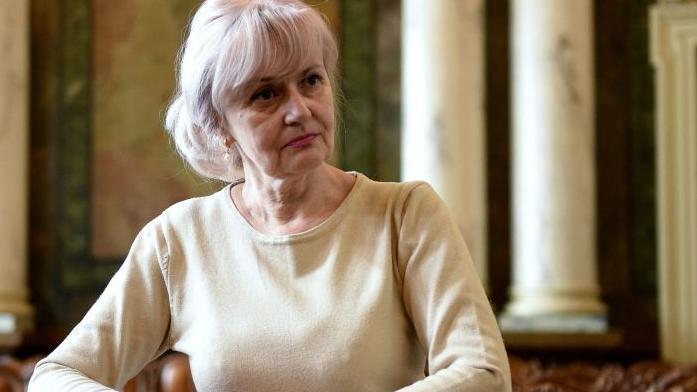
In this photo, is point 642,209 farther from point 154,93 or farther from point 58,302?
point 58,302

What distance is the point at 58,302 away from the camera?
10.3 m

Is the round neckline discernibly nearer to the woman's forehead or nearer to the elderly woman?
the elderly woman

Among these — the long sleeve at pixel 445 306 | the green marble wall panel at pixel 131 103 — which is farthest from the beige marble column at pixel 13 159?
the long sleeve at pixel 445 306

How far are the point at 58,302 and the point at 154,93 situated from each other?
1.89 m

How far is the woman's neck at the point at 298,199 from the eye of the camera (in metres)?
2.49

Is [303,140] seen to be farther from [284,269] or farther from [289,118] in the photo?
[284,269]

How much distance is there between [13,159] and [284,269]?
24.9ft

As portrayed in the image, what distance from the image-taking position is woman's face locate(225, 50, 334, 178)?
92.4 inches

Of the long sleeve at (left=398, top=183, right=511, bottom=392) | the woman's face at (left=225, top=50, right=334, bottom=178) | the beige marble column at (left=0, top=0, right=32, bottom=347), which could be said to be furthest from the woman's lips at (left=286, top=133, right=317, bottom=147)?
the beige marble column at (left=0, top=0, right=32, bottom=347)

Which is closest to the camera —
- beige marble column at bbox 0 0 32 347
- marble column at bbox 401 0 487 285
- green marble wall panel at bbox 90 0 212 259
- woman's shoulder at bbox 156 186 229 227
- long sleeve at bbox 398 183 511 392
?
long sleeve at bbox 398 183 511 392

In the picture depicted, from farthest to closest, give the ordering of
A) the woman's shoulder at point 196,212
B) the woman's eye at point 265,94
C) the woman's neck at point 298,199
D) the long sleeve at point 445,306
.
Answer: the woman's shoulder at point 196,212, the woman's neck at point 298,199, the woman's eye at point 265,94, the long sleeve at point 445,306

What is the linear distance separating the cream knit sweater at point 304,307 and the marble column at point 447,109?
6.23m

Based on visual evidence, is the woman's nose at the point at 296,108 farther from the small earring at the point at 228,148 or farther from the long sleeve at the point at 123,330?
the long sleeve at the point at 123,330

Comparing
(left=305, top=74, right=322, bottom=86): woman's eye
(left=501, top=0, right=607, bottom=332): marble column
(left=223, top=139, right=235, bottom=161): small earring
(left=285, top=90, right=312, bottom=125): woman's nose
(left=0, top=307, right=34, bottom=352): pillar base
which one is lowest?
(left=0, top=307, right=34, bottom=352): pillar base
